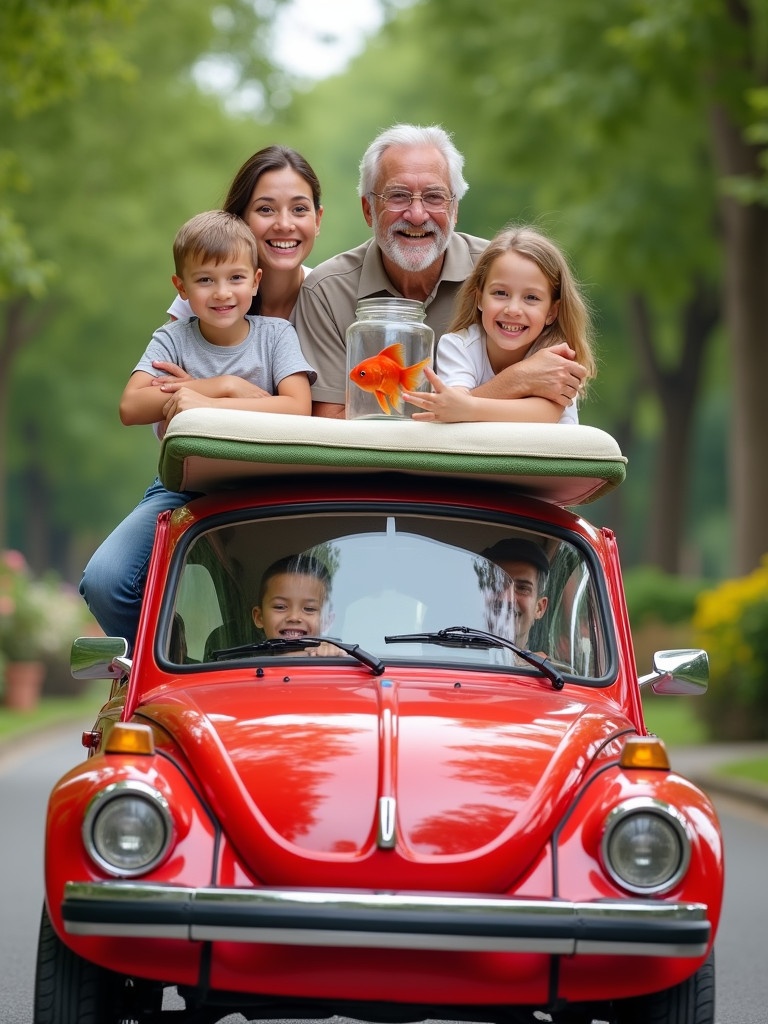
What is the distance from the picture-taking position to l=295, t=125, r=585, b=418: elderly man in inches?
270

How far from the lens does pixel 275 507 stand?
5.77 meters

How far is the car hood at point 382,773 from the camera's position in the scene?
461cm

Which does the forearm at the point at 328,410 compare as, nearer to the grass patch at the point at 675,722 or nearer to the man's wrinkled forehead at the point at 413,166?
the man's wrinkled forehead at the point at 413,166

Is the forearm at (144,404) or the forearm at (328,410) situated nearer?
A: the forearm at (144,404)

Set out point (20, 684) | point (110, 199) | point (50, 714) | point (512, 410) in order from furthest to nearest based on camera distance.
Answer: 1. point (110, 199)
2. point (20, 684)
3. point (50, 714)
4. point (512, 410)

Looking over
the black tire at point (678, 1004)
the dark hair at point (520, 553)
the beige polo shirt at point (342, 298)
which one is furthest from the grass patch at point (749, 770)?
the black tire at point (678, 1004)

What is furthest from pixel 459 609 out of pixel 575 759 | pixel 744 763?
pixel 744 763

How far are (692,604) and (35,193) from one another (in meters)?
12.0

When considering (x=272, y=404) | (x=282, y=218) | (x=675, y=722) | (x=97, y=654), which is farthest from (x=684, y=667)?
(x=675, y=722)

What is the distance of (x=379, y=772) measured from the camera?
15.5 feet

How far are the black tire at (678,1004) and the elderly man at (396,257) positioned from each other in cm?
255

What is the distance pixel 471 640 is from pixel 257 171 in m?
2.41

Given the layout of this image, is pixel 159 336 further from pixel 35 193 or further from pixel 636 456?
pixel 636 456

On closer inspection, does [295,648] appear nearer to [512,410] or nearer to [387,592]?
[387,592]
